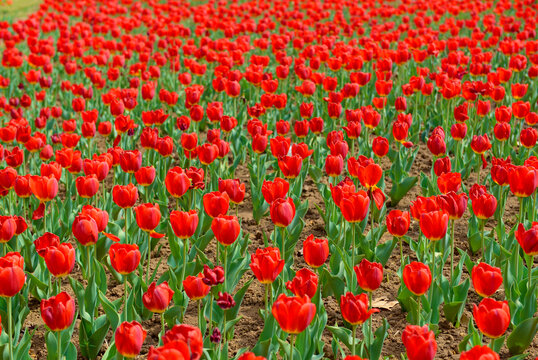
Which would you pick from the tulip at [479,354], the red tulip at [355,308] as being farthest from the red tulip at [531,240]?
the tulip at [479,354]

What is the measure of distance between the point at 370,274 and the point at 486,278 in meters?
0.49

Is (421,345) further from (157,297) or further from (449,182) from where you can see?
(449,182)

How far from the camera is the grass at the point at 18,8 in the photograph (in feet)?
54.0

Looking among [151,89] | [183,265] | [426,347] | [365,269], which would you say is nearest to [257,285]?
[183,265]

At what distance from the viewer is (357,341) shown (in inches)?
130

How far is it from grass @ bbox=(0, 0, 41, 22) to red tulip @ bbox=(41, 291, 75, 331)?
574 inches

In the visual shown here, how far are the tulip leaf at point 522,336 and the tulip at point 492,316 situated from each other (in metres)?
0.68

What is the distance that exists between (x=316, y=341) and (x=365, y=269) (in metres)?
0.42

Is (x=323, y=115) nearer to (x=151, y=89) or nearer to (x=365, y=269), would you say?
(x=151, y=89)

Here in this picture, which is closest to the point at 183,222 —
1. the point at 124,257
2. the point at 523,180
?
the point at 124,257

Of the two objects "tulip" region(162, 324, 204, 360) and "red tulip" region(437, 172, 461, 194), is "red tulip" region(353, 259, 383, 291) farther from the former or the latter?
"red tulip" region(437, 172, 461, 194)

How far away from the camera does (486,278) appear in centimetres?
298

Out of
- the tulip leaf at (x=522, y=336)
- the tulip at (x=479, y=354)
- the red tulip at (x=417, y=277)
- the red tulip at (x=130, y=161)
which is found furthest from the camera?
the red tulip at (x=130, y=161)

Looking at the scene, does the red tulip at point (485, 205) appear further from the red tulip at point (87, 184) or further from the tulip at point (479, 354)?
the red tulip at point (87, 184)
